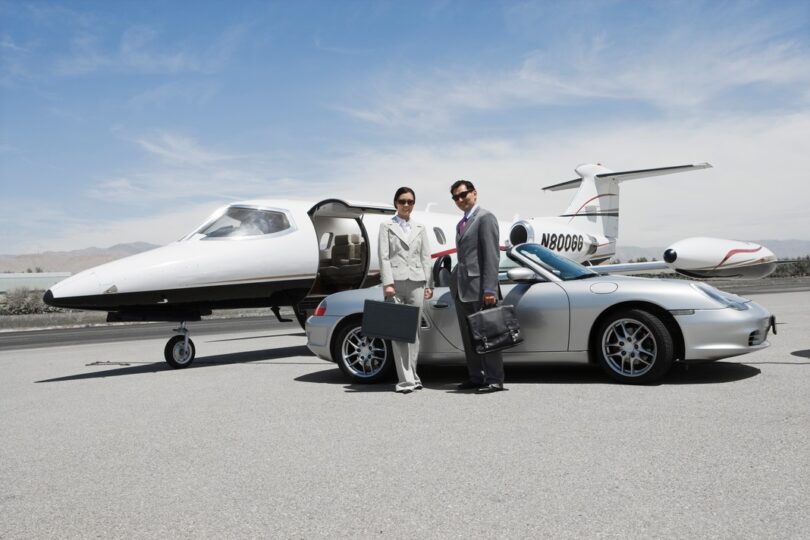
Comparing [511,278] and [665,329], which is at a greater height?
[511,278]

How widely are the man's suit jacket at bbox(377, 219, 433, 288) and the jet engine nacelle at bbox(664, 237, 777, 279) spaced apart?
322 inches

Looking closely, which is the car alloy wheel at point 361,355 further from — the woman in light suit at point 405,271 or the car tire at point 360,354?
the woman in light suit at point 405,271

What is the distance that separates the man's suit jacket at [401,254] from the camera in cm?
723

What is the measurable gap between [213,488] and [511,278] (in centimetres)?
390

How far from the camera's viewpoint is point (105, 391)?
813 cm

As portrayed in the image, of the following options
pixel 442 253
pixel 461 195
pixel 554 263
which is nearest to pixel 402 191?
pixel 461 195

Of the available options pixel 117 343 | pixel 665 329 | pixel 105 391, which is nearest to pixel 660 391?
pixel 665 329

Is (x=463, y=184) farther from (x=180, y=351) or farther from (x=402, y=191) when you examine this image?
(x=180, y=351)

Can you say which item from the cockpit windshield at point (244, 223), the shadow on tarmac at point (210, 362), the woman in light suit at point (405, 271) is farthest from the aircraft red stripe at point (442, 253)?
the woman in light suit at point (405, 271)

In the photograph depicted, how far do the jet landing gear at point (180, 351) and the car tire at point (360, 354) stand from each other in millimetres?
3371

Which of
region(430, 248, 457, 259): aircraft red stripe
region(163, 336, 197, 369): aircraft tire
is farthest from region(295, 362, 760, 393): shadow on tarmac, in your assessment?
region(430, 248, 457, 259): aircraft red stripe

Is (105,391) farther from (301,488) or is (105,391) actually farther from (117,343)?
(117,343)

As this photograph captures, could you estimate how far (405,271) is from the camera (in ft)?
23.7

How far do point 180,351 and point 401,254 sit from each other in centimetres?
459
